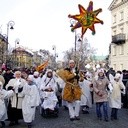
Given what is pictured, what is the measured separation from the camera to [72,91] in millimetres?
13250

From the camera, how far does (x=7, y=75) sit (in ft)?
59.0

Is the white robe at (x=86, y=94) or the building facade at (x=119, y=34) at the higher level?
the building facade at (x=119, y=34)

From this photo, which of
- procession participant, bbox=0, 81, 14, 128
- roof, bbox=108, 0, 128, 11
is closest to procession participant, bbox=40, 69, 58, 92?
procession participant, bbox=0, 81, 14, 128

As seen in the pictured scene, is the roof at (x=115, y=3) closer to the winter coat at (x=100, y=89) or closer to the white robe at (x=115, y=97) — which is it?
the white robe at (x=115, y=97)

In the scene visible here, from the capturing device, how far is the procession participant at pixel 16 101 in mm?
12172

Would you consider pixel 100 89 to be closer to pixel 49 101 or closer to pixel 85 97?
pixel 49 101

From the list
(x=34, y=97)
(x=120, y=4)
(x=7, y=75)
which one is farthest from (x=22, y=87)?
(x=120, y=4)

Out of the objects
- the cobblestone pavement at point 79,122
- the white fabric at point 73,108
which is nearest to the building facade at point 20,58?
the cobblestone pavement at point 79,122

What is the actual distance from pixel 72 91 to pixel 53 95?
1.56m

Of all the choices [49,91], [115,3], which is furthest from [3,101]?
[115,3]

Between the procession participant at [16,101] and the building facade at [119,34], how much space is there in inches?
2083

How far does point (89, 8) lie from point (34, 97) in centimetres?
495

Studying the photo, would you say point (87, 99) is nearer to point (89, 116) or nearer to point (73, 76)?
point (89, 116)

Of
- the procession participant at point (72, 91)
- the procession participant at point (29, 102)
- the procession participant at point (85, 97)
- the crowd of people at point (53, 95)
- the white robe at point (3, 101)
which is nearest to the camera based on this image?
the white robe at point (3, 101)
